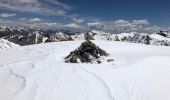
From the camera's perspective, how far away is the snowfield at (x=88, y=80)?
1478 centimetres

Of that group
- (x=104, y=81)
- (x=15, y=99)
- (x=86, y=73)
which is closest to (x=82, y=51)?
(x=86, y=73)

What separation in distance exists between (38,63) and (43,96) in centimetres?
600

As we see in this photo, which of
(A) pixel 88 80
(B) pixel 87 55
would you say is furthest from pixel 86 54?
(A) pixel 88 80

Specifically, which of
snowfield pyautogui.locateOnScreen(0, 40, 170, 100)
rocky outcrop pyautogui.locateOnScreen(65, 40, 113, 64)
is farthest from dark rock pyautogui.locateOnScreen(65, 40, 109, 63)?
snowfield pyautogui.locateOnScreen(0, 40, 170, 100)

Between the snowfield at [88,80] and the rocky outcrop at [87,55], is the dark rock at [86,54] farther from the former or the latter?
the snowfield at [88,80]

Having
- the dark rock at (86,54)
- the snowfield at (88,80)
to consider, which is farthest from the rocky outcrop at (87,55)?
the snowfield at (88,80)

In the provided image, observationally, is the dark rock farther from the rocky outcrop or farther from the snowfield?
the snowfield

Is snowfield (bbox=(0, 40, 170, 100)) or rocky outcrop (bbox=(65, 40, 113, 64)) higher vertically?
rocky outcrop (bbox=(65, 40, 113, 64))

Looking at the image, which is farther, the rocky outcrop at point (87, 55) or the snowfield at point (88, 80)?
the rocky outcrop at point (87, 55)

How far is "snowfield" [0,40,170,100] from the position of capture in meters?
14.8

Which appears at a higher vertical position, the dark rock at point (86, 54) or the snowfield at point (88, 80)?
the dark rock at point (86, 54)

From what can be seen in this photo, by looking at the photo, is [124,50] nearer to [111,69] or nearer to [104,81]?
[111,69]

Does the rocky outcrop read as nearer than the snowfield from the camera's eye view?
No

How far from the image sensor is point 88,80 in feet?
53.3
